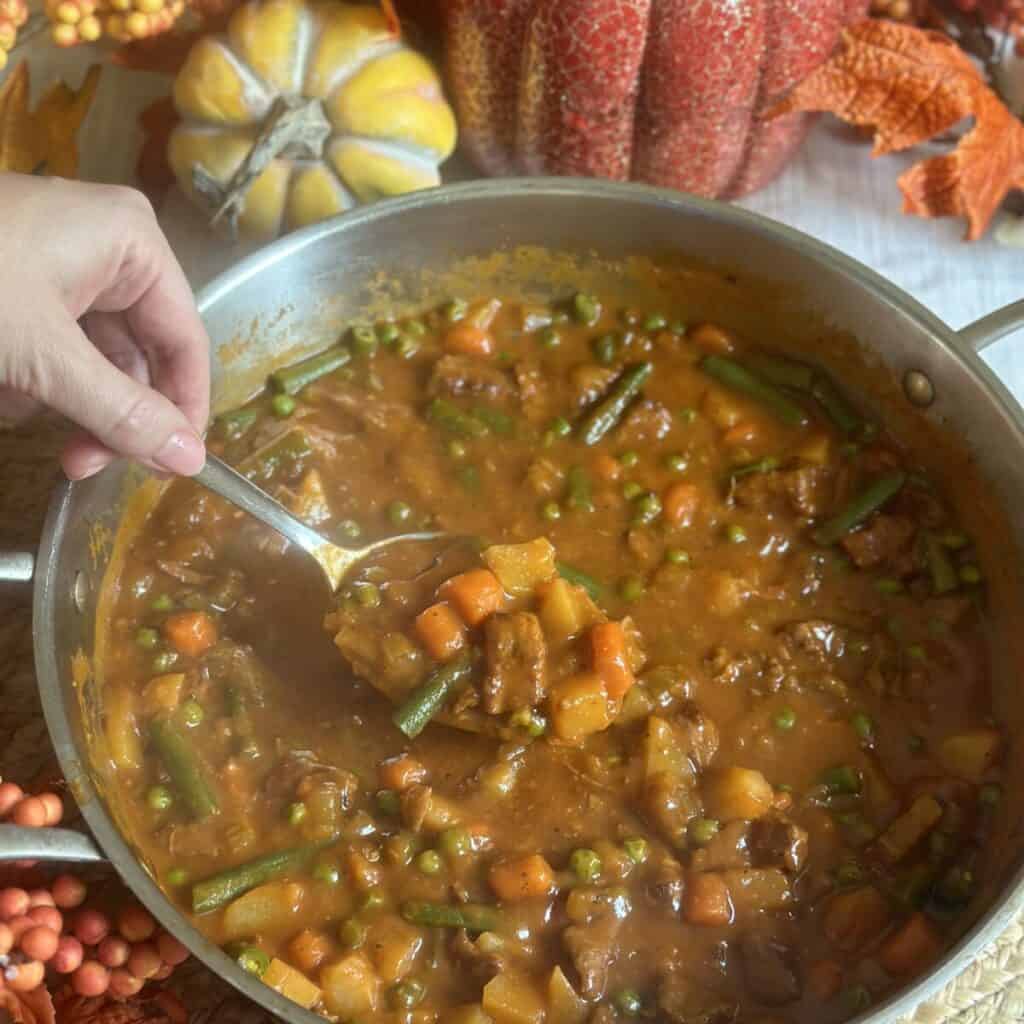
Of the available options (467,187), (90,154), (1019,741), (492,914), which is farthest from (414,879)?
(90,154)

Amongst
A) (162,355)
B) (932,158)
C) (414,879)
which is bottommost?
(414,879)

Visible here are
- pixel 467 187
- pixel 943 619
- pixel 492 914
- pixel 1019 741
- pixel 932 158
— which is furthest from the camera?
pixel 932 158

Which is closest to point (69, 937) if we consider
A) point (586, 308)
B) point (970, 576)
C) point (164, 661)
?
point (164, 661)

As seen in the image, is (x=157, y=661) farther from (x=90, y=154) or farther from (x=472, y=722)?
(x=90, y=154)

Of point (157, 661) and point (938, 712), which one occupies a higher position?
point (938, 712)

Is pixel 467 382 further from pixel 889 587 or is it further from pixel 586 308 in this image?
pixel 889 587

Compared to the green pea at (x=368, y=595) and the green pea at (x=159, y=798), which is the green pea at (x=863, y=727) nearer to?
the green pea at (x=368, y=595)
